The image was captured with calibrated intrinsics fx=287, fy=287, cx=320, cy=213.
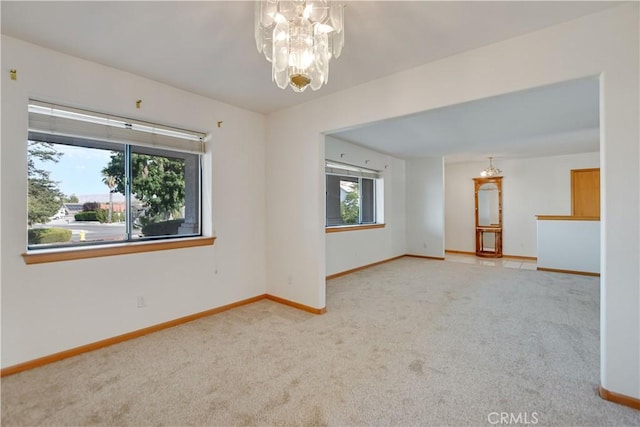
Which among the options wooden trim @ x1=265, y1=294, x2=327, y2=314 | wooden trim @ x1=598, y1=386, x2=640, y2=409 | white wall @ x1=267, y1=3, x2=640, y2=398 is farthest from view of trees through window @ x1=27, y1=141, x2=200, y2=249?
wooden trim @ x1=598, y1=386, x2=640, y2=409

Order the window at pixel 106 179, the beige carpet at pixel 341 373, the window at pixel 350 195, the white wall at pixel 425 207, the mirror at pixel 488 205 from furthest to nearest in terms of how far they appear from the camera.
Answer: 1. the mirror at pixel 488 205
2. the white wall at pixel 425 207
3. the window at pixel 350 195
4. the window at pixel 106 179
5. the beige carpet at pixel 341 373

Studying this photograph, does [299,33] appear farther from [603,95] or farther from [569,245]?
[569,245]

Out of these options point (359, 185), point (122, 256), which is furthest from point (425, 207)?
point (122, 256)

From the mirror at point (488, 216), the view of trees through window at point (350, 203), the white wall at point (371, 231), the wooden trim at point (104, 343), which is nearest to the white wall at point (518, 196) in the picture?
the mirror at point (488, 216)

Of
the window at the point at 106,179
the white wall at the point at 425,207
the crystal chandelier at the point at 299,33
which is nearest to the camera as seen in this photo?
the crystal chandelier at the point at 299,33

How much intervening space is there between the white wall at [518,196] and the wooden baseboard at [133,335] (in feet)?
19.5

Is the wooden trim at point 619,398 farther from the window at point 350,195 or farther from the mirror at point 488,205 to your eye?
the mirror at point 488,205

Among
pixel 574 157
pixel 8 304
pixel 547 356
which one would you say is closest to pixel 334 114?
pixel 547 356

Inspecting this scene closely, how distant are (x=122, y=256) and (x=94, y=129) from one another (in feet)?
Answer: 3.92

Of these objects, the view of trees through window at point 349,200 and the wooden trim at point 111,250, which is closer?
the wooden trim at point 111,250

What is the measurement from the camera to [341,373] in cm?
215

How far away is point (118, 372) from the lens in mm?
2176

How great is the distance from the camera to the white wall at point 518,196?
668 centimetres

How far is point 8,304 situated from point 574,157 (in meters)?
9.48
